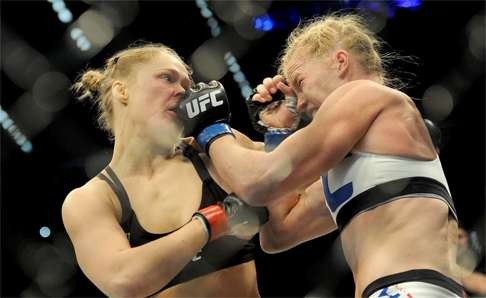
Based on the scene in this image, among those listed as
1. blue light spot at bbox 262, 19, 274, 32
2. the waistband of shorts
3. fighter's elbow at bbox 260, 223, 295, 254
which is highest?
the waistband of shorts

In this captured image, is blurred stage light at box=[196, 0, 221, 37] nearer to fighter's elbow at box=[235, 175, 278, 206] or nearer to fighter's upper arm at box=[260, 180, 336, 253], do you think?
fighter's upper arm at box=[260, 180, 336, 253]

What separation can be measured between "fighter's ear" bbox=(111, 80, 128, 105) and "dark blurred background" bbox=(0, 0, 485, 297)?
1651mm

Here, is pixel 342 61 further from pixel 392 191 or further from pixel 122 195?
pixel 122 195

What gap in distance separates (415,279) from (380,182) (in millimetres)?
246

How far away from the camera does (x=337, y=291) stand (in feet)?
16.2

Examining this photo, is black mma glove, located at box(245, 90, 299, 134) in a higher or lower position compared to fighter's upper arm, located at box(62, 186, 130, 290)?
lower

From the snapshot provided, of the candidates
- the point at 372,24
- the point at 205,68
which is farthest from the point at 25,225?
the point at 372,24

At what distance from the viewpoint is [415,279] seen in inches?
→ 52.1

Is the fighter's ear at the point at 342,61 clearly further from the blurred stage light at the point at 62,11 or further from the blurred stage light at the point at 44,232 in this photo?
the blurred stage light at the point at 44,232

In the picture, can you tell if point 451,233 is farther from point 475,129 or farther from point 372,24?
point 475,129

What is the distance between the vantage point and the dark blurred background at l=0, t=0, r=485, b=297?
375cm

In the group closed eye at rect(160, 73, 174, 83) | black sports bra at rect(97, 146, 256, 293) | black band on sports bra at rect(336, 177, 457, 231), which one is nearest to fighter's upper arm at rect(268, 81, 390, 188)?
black band on sports bra at rect(336, 177, 457, 231)

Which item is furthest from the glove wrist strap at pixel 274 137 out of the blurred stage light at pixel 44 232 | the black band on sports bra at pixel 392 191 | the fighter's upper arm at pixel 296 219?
the blurred stage light at pixel 44 232

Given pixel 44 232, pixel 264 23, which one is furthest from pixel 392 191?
pixel 44 232
